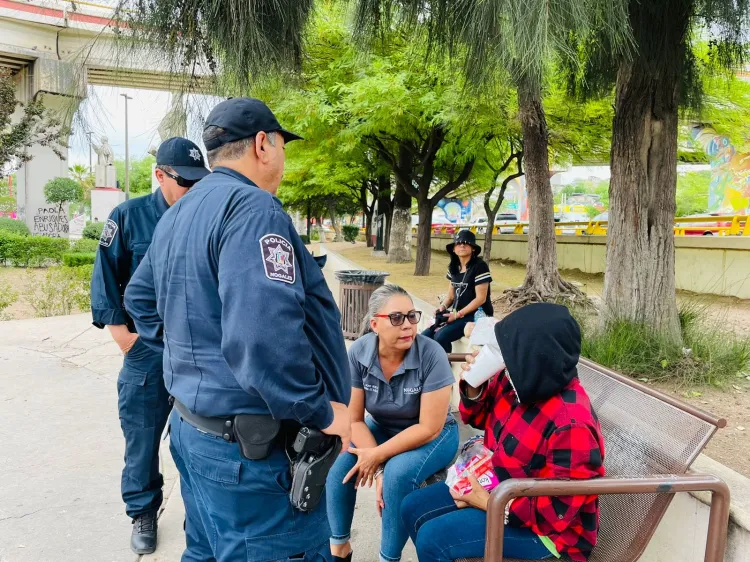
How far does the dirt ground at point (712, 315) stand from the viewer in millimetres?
3324

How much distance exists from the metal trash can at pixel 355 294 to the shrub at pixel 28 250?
46.3 feet

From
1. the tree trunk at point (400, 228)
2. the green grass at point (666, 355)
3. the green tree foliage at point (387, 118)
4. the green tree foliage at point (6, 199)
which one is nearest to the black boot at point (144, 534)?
the green grass at point (666, 355)

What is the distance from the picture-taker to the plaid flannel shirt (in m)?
1.86

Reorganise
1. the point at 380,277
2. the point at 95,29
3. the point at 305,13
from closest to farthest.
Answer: the point at 95,29 < the point at 305,13 < the point at 380,277

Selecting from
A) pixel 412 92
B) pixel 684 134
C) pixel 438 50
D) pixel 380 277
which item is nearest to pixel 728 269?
pixel 684 134

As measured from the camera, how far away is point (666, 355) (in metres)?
4.52

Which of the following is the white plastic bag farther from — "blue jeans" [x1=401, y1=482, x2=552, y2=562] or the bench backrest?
the bench backrest

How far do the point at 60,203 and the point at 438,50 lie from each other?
100 feet

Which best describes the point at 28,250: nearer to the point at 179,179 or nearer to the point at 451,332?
the point at 451,332

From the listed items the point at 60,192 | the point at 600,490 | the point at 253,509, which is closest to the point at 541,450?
the point at 600,490

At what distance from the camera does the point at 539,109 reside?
9.19m

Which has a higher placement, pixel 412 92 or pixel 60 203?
pixel 412 92

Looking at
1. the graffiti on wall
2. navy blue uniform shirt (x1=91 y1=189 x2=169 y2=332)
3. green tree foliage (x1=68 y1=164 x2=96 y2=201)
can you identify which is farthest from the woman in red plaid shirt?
green tree foliage (x1=68 y1=164 x2=96 y2=201)

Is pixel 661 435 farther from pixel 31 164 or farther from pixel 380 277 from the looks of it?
pixel 31 164
